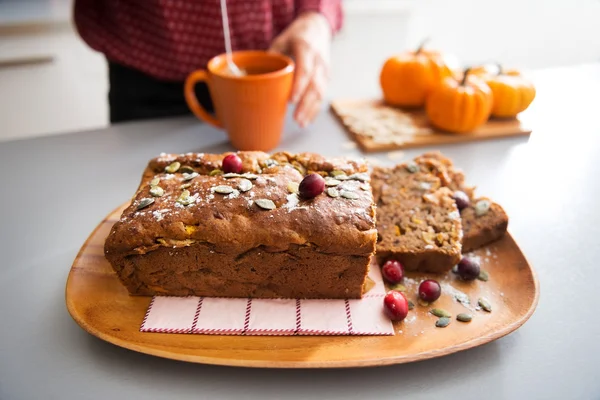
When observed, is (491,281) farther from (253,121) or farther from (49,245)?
(49,245)

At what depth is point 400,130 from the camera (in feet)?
5.70

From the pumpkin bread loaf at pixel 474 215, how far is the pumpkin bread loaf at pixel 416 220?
0.09ft

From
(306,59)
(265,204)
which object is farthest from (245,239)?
(306,59)

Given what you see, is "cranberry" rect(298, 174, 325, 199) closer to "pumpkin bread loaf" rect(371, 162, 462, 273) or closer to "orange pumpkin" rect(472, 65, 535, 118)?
"pumpkin bread loaf" rect(371, 162, 462, 273)

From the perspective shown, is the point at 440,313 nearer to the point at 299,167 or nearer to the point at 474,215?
the point at 474,215

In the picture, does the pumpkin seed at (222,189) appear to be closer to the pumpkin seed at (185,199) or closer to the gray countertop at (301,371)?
the pumpkin seed at (185,199)

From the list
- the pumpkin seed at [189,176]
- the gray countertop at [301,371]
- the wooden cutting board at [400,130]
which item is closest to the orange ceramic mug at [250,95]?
the gray countertop at [301,371]

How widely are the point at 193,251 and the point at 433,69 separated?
124cm

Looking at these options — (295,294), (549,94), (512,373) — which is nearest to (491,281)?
(512,373)

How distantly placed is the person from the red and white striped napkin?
87cm

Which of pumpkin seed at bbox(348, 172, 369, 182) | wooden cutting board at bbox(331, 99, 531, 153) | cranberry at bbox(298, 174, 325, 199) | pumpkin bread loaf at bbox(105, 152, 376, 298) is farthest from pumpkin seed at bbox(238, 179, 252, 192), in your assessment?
wooden cutting board at bbox(331, 99, 531, 153)

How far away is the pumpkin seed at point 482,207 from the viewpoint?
1224 millimetres

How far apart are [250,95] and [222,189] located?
1.71 feet

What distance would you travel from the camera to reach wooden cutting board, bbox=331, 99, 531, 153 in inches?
66.1
